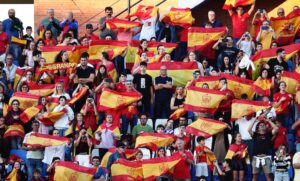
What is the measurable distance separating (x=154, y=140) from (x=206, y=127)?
117cm

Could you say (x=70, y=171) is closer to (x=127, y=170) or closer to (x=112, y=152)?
(x=112, y=152)

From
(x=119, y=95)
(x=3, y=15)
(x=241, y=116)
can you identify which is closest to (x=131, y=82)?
(x=119, y=95)

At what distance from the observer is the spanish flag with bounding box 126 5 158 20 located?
39156mm

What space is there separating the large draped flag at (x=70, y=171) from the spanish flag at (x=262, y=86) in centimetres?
457

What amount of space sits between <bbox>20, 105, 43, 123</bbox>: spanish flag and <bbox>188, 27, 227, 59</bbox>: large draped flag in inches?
179

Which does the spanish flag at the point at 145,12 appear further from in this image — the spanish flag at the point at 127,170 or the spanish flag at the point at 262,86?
the spanish flag at the point at 127,170

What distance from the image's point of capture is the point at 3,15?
48594 mm

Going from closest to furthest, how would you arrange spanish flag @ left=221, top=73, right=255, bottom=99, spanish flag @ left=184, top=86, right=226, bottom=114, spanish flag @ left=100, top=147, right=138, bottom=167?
spanish flag @ left=100, top=147, right=138, bottom=167 < spanish flag @ left=184, top=86, right=226, bottom=114 < spanish flag @ left=221, top=73, right=255, bottom=99

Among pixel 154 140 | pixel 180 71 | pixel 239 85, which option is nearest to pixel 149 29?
pixel 180 71

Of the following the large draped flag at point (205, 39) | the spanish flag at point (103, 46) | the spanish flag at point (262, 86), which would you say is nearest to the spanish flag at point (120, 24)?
the spanish flag at point (103, 46)

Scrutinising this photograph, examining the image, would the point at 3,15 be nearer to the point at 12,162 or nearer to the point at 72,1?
the point at 72,1

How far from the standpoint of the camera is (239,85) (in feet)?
119

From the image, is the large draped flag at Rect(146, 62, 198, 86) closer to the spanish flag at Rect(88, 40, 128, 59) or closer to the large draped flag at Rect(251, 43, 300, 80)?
the spanish flag at Rect(88, 40, 128, 59)

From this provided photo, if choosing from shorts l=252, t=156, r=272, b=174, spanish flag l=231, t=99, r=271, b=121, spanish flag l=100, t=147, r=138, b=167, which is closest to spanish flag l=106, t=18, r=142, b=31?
spanish flag l=231, t=99, r=271, b=121
